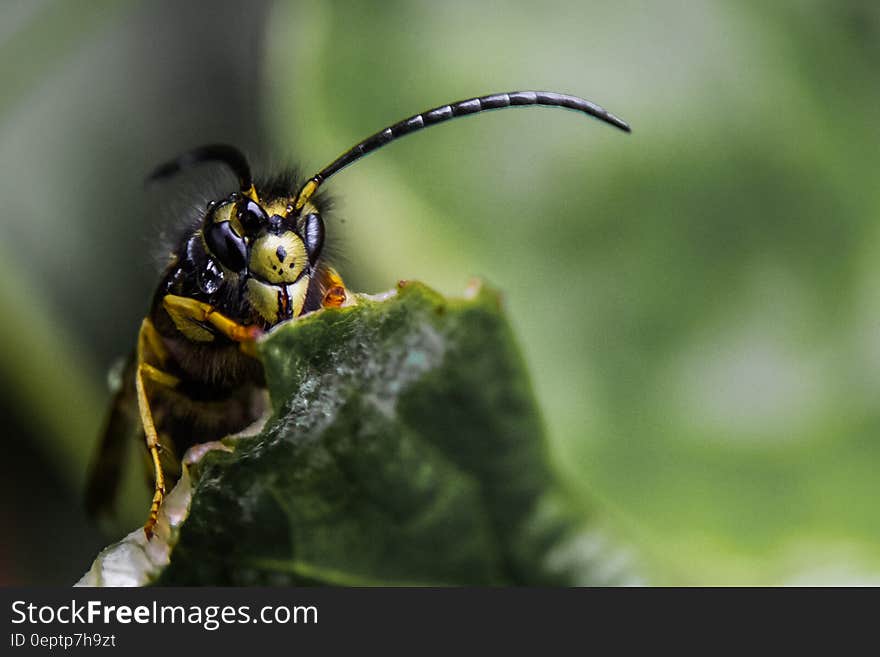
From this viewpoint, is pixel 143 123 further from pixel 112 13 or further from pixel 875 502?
pixel 875 502

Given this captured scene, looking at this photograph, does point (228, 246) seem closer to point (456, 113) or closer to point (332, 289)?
point (332, 289)

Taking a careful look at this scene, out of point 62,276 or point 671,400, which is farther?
point 62,276

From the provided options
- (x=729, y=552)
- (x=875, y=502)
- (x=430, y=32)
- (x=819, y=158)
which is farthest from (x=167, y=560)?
(x=819, y=158)

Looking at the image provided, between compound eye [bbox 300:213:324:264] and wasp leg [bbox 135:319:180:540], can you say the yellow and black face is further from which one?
wasp leg [bbox 135:319:180:540]

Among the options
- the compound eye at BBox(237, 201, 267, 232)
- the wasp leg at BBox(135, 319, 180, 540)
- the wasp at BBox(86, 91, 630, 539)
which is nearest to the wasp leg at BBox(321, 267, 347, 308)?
the wasp at BBox(86, 91, 630, 539)

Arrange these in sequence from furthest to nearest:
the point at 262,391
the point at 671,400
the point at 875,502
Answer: the point at 671,400 < the point at 875,502 < the point at 262,391

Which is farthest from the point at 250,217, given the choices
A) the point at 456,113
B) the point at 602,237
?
the point at 602,237
